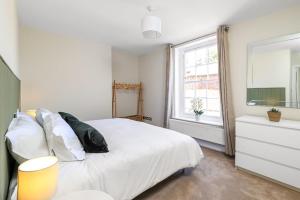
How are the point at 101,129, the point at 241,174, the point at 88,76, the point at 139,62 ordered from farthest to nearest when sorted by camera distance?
the point at 139,62, the point at 88,76, the point at 101,129, the point at 241,174

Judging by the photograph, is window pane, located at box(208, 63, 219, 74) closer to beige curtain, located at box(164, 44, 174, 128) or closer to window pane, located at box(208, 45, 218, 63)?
window pane, located at box(208, 45, 218, 63)

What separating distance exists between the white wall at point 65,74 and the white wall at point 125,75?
570 mm

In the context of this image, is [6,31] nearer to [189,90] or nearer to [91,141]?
[91,141]

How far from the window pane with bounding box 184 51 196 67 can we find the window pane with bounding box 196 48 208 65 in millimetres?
104

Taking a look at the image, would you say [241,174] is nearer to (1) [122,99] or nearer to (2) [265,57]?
(2) [265,57]

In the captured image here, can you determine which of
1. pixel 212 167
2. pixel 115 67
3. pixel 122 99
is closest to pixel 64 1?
pixel 115 67

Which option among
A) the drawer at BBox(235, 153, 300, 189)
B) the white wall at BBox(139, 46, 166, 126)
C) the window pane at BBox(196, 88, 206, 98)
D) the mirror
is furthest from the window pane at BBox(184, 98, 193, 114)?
the drawer at BBox(235, 153, 300, 189)

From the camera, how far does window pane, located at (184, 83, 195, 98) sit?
11.6ft

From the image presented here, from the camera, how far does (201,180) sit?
1980 millimetres

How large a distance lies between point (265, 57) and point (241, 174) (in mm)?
1771

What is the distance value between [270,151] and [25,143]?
8.49 ft

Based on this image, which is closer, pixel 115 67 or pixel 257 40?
pixel 257 40

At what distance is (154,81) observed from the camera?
4238mm

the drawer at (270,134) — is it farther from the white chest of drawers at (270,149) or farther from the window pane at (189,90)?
the window pane at (189,90)
